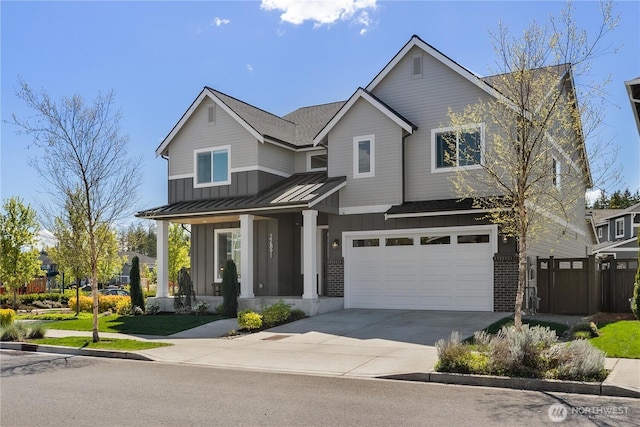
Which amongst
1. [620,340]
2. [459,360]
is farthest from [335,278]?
[459,360]

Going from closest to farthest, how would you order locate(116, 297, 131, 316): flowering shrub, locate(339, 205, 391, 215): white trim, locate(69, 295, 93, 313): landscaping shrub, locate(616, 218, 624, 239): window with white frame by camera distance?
1. locate(339, 205, 391, 215): white trim
2. locate(116, 297, 131, 316): flowering shrub
3. locate(69, 295, 93, 313): landscaping shrub
4. locate(616, 218, 624, 239): window with white frame

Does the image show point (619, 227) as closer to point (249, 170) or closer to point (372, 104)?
point (372, 104)

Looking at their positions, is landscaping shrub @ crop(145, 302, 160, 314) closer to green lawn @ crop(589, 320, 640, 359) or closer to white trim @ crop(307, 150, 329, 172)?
white trim @ crop(307, 150, 329, 172)

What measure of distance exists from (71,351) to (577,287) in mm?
14821

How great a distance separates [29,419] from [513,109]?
9990mm

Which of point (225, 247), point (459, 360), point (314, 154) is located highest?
point (314, 154)

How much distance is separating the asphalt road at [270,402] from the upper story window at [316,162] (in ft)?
44.5

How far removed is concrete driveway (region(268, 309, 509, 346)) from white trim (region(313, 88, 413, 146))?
6.16 metres

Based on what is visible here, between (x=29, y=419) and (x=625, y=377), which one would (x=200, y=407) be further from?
(x=625, y=377)

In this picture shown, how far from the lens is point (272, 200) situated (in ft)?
67.4

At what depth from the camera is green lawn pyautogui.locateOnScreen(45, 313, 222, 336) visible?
18328mm

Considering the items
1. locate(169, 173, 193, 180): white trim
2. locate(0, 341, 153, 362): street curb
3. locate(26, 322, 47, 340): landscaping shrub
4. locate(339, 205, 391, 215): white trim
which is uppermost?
locate(169, 173, 193, 180): white trim

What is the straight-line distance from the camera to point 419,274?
2000cm

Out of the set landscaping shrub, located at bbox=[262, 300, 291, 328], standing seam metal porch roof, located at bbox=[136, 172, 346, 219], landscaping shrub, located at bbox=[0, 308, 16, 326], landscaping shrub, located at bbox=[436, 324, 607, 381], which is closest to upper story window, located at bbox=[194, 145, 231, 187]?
standing seam metal porch roof, located at bbox=[136, 172, 346, 219]
